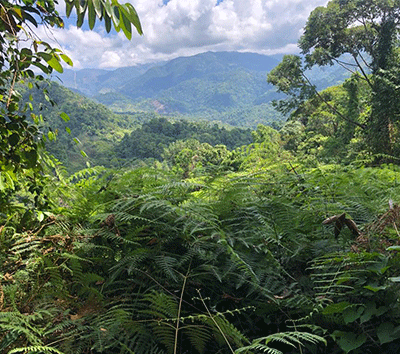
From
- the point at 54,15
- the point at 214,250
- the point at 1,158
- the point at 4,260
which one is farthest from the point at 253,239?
the point at 54,15

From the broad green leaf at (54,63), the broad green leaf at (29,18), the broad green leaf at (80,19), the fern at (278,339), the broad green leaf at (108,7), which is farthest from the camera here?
the broad green leaf at (29,18)

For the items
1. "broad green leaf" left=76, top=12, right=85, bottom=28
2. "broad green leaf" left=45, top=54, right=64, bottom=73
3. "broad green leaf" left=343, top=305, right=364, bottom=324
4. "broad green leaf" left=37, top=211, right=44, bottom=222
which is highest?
"broad green leaf" left=76, top=12, right=85, bottom=28

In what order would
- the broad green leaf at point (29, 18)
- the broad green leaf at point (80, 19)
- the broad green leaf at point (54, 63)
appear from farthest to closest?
the broad green leaf at point (29, 18) < the broad green leaf at point (54, 63) < the broad green leaf at point (80, 19)

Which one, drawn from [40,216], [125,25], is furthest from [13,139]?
[125,25]

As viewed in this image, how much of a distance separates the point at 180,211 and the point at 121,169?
978 millimetres

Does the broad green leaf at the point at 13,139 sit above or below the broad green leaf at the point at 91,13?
below

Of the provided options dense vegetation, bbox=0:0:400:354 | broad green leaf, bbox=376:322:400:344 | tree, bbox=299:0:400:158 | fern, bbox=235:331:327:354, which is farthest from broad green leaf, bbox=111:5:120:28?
tree, bbox=299:0:400:158

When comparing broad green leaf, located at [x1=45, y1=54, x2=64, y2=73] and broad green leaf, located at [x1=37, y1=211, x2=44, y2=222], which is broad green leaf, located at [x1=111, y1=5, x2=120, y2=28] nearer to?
broad green leaf, located at [x1=45, y1=54, x2=64, y2=73]

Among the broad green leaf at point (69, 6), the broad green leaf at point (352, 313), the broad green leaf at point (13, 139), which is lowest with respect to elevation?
the broad green leaf at point (352, 313)

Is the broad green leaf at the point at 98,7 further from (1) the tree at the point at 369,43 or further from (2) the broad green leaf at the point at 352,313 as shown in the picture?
(1) the tree at the point at 369,43

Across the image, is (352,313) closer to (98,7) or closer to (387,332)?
(387,332)

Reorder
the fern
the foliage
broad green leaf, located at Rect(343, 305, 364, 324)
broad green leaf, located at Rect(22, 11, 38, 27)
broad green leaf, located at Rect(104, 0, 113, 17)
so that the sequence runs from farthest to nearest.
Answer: the foliage → broad green leaf, located at Rect(22, 11, 38, 27) → broad green leaf, located at Rect(104, 0, 113, 17) → broad green leaf, located at Rect(343, 305, 364, 324) → the fern

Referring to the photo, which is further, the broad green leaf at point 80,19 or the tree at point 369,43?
the tree at point 369,43

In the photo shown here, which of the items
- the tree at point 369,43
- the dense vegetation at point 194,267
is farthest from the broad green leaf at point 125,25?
the tree at point 369,43
